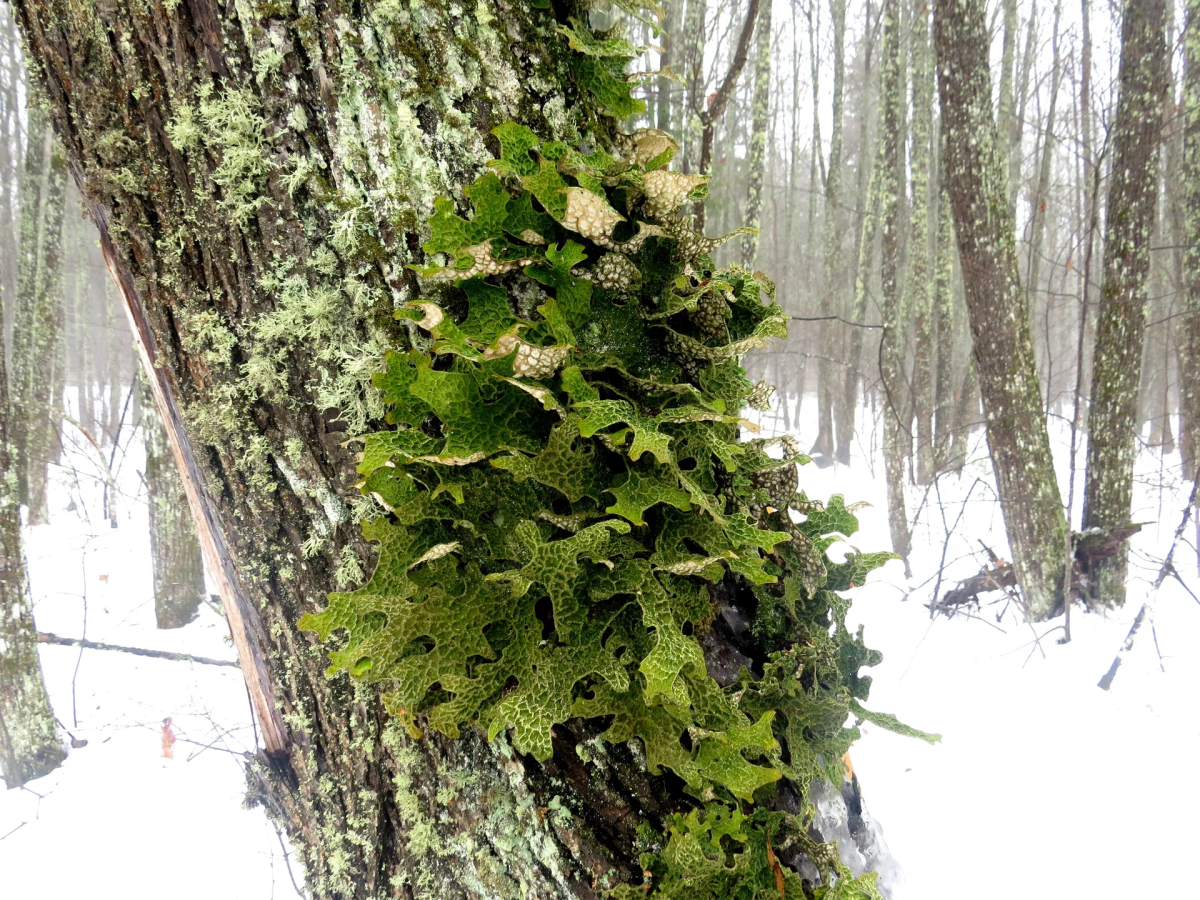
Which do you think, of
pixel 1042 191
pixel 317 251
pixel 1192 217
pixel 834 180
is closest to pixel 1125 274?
pixel 1192 217

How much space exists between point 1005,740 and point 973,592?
198 cm

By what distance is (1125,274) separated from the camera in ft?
13.8

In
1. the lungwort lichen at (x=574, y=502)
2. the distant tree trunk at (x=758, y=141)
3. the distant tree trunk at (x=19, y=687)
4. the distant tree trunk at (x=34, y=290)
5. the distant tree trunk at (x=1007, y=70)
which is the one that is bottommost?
the distant tree trunk at (x=19, y=687)

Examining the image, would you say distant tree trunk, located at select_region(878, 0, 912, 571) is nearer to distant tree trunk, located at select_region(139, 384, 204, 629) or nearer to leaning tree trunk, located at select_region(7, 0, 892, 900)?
leaning tree trunk, located at select_region(7, 0, 892, 900)


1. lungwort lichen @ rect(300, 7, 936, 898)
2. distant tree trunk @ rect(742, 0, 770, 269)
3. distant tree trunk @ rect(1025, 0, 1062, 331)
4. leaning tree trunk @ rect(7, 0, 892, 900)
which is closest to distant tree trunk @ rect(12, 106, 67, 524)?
distant tree trunk @ rect(742, 0, 770, 269)

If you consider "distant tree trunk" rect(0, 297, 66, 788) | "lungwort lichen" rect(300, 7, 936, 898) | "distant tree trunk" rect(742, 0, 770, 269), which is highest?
"distant tree trunk" rect(742, 0, 770, 269)

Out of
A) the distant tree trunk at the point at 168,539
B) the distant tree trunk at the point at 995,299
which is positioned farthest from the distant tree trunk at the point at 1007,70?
the distant tree trunk at the point at 168,539

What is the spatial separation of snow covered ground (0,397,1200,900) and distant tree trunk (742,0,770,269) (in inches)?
158

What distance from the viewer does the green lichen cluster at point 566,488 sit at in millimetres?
849

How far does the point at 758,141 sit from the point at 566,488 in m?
8.15

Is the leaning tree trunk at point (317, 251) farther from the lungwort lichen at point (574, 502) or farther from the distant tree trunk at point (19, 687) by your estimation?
Answer: the distant tree trunk at point (19, 687)

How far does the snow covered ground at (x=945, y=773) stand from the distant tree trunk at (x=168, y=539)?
724 millimetres

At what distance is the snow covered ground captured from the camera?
2.63 meters

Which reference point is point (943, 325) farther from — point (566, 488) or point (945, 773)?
point (566, 488)
